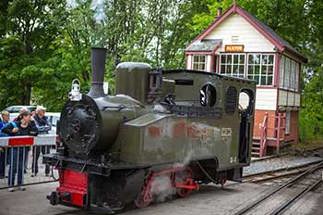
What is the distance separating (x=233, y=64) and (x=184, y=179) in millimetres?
15076

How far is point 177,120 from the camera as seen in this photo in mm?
10391

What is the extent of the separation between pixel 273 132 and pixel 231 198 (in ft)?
42.5

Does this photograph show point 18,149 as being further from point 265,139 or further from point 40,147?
point 265,139

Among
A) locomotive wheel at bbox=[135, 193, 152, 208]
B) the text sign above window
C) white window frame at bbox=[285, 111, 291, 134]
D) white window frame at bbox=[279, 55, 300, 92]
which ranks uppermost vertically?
the text sign above window

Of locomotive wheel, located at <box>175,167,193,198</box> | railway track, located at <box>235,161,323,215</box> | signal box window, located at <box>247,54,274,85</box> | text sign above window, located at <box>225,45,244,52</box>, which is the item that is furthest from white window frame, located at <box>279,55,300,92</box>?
locomotive wheel, located at <box>175,167,193,198</box>

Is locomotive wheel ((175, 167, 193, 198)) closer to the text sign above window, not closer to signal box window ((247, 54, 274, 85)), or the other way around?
signal box window ((247, 54, 274, 85))

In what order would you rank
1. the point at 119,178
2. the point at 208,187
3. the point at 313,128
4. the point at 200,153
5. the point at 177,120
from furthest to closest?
the point at 313,128 < the point at 208,187 < the point at 200,153 < the point at 177,120 < the point at 119,178

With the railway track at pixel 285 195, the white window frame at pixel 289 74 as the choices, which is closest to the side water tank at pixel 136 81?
the railway track at pixel 285 195

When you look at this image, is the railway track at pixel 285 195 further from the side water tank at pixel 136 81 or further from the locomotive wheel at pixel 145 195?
the side water tank at pixel 136 81

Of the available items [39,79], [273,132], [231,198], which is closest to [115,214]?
[231,198]

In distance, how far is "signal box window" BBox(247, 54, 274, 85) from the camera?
81.5 ft

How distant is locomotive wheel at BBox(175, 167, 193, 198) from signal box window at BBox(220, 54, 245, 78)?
1454 cm

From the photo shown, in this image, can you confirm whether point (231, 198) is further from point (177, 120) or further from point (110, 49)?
point (110, 49)

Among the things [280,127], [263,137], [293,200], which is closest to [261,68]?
[280,127]
